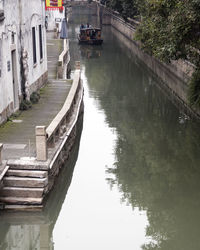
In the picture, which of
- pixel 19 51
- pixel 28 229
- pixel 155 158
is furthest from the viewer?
pixel 19 51

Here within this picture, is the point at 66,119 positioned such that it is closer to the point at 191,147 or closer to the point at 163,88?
the point at 191,147

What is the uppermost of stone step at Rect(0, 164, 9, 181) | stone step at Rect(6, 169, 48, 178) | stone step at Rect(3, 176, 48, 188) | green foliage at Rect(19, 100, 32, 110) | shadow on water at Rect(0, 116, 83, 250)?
green foliage at Rect(19, 100, 32, 110)

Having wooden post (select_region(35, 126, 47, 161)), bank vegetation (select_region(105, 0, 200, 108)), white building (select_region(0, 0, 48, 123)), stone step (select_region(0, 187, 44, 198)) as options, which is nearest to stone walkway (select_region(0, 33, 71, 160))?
white building (select_region(0, 0, 48, 123))

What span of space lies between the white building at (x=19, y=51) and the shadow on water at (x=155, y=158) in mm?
4663

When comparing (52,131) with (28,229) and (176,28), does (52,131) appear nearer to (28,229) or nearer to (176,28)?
(28,229)

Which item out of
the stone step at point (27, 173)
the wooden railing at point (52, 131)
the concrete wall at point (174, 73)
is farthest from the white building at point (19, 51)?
the concrete wall at point (174, 73)

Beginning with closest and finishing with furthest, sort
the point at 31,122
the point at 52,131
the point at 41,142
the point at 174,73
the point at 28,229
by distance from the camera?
the point at 28,229 < the point at 41,142 < the point at 52,131 < the point at 31,122 < the point at 174,73

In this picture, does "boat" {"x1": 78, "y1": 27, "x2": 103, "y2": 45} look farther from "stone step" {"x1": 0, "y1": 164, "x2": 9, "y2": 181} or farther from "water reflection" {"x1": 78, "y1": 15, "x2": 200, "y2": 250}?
"stone step" {"x1": 0, "y1": 164, "x2": 9, "y2": 181}

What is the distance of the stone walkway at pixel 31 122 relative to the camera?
1636 cm

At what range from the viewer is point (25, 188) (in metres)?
14.7

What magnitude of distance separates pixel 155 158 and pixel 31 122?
5189 mm

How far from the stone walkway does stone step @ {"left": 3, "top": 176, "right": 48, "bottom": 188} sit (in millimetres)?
933

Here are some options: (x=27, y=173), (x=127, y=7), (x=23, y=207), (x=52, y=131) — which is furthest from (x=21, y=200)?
(x=127, y=7)

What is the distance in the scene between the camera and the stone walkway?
1636cm
